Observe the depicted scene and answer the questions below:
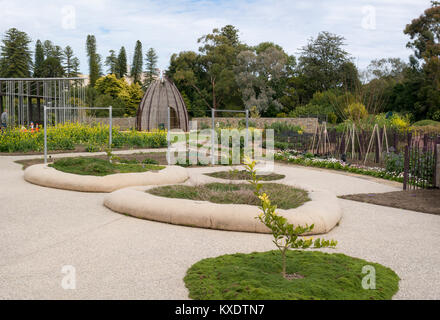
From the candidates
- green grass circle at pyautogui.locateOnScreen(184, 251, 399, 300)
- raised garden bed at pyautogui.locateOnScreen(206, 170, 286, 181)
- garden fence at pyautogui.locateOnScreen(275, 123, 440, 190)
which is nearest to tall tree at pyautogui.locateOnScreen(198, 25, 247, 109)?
garden fence at pyautogui.locateOnScreen(275, 123, 440, 190)

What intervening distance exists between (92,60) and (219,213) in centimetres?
4716

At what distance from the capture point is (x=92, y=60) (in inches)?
1905

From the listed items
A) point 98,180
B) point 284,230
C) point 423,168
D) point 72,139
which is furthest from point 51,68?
point 284,230

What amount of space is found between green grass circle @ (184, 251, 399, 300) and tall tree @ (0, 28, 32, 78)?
45.0m

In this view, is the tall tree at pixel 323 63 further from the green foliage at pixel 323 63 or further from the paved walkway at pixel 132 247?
the paved walkway at pixel 132 247

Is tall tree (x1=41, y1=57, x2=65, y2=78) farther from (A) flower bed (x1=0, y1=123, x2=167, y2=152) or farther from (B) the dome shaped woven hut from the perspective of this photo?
(A) flower bed (x1=0, y1=123, x2=167, y2=152)

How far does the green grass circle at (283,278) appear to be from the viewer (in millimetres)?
3143

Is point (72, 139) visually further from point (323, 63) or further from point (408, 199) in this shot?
point (323, 63)

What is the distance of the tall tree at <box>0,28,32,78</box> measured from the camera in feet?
140
